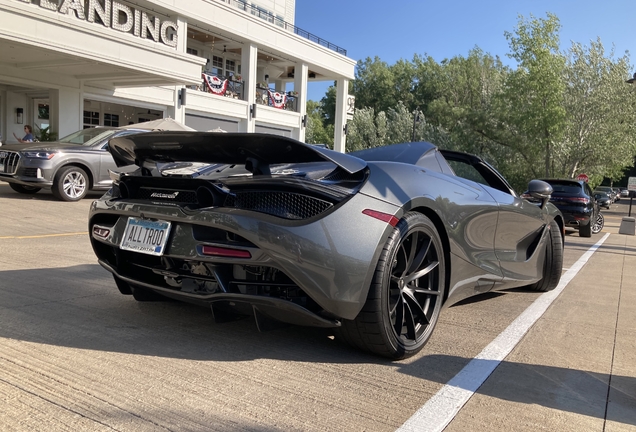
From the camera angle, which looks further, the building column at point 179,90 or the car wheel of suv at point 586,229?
the building column at point 179,90

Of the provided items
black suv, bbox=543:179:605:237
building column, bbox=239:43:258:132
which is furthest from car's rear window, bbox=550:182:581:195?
building column, bbox=239:43:258:132

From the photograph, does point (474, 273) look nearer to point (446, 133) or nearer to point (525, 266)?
point (525, 266)

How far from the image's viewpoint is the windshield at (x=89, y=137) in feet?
37.4

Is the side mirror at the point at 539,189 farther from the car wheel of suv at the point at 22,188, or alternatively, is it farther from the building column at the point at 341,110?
the building column at the point at 341,110

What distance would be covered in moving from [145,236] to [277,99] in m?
26.6

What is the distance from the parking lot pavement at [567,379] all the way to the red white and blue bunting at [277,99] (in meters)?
24.9

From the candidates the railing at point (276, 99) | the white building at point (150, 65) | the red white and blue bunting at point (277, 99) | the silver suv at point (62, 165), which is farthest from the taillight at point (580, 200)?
the red white and blue bunting at point (277, 99)

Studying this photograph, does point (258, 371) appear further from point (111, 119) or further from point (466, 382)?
point (111, 119)

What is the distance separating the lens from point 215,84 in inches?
966

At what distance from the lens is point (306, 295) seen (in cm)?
272

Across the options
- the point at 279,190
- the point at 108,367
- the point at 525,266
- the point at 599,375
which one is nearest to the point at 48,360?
the point at 108,367

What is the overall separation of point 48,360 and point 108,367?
32 centimetres

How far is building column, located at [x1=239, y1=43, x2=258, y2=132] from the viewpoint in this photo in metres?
25.7

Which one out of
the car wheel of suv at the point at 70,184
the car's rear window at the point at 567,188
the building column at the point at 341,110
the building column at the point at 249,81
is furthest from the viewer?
the building column at the point at 341,110
